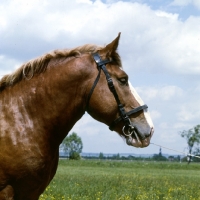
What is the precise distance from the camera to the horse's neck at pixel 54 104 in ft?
15.6

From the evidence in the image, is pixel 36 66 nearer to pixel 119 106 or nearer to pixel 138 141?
pixel 119 106

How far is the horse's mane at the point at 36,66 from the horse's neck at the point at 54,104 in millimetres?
202

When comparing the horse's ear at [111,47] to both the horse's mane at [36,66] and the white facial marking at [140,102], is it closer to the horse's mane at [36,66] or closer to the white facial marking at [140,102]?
the horse's mane at [36,66]

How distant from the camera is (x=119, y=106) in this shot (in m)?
→ 4.69

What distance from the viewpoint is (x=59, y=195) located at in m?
13.0

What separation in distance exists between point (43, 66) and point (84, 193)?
9854 mm

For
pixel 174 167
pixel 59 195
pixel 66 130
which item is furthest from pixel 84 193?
pixel 174 167

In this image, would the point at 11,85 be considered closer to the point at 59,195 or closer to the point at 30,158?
the point at 30,158

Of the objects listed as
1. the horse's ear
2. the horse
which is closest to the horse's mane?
the horse

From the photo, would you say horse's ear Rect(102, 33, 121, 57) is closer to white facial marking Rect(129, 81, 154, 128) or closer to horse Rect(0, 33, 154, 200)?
horse Rect(0, 33, 154, 200)

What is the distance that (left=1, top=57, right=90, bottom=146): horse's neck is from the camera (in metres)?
4.77

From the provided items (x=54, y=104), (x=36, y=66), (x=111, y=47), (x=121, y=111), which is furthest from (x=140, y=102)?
(x=36, y=66)

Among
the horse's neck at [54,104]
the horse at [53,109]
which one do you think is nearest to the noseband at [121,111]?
the horse at [53,109]

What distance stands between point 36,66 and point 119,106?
119cm
